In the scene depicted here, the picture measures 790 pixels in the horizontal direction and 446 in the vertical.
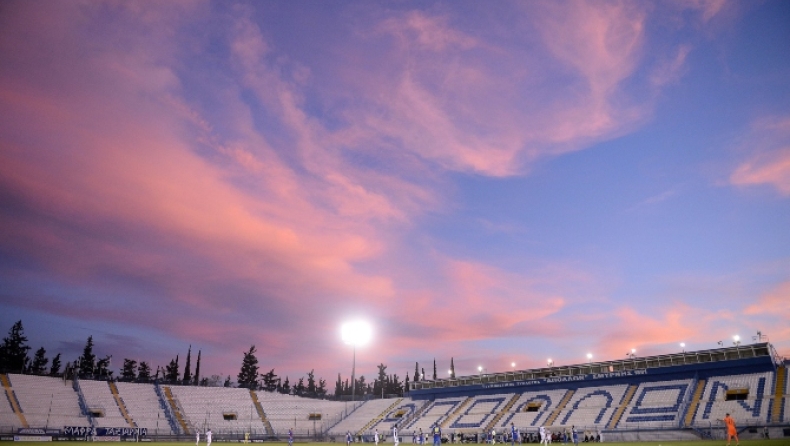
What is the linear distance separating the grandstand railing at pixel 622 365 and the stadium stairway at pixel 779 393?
1.93m

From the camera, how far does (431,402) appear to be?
249 ft

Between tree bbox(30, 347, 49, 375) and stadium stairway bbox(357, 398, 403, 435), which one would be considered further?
tree bbox(30, 347, 49, 375)

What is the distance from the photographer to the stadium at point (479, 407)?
47406mm

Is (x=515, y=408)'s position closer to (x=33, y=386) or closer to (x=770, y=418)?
(x=770, y=418)

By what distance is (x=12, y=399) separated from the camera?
61.0 m

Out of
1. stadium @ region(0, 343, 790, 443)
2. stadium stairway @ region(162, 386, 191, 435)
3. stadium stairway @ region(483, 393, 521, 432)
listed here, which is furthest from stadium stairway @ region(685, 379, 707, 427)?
stadium stairway @ region(162, 386, 191, 435)

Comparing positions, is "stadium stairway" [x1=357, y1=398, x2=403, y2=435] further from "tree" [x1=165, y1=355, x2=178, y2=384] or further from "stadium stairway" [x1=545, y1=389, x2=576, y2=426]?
"tree" [x1=165, y1=355, x2=178, y2=384]

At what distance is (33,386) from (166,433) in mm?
18176

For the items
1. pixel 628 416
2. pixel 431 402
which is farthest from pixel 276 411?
pixel 628 416

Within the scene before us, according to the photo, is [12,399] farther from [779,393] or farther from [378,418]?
[779,393]

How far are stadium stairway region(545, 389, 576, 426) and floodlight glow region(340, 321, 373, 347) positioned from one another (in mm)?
27629

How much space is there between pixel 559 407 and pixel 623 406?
25.2 feet

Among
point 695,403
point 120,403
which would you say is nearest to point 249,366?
point 120,403

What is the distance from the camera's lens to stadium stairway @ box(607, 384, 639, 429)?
1992 inches
